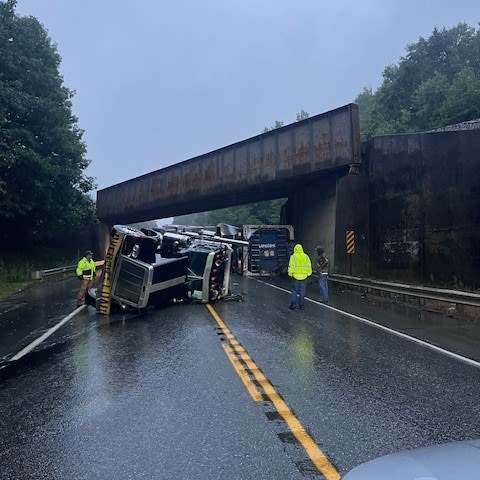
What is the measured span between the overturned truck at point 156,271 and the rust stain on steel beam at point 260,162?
9.49 metres

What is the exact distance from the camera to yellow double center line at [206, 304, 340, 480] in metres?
4.06

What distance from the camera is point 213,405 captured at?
5.68 metres

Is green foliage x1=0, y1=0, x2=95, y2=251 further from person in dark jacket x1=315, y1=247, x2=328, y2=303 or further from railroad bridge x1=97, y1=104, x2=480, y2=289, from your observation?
person in dark jacket x1=315, y1=247, x2=328, y2=303

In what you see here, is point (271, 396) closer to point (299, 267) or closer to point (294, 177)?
point (299, 267)

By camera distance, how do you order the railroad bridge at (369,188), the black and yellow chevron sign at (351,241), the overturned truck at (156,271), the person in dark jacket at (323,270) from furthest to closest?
the black and yellow chevron sign at (351,241), the railroad bridge at (369,188), the person in dark jacket at (323,270), the overturned truck at (156,271)

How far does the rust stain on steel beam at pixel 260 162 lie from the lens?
80.9 feet

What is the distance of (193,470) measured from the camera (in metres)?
3.98

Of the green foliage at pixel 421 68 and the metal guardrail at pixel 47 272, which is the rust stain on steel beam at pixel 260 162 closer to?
the metal guardrail at pixel 47 272

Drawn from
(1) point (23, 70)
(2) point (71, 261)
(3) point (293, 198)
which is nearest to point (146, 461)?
(3) point (293, 198)

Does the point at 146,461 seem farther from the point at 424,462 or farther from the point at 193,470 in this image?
the point at 424,462

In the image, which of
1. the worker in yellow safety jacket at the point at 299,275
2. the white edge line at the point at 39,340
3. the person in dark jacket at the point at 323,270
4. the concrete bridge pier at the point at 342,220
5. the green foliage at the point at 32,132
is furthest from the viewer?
the green foliage at the point at 32,132

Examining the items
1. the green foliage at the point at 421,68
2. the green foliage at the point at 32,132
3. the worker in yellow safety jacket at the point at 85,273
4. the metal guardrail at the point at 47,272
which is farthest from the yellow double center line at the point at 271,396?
the green foliage at the point at 421,68

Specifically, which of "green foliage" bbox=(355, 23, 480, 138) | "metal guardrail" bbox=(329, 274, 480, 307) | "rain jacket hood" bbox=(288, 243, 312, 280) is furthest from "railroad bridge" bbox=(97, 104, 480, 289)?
"green foliage" bbox=(355, 23, 480, 138)

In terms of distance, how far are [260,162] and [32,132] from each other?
1634cm
